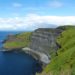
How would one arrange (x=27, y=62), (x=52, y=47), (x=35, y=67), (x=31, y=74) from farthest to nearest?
A: (x=52, y=47) → (x=27, y=62) → (x=35, y=67) → (x=31, y=74)

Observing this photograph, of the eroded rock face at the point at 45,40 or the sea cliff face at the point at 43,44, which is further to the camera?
the eroded rock face at the point at 45,40

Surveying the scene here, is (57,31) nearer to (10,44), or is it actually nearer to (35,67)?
(35,67)

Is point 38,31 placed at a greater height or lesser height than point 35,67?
greater

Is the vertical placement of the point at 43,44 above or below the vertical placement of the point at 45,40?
below

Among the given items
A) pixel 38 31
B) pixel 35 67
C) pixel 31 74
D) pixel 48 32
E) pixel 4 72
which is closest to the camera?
pixel 31 74

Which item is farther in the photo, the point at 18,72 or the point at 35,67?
the point at 35,67

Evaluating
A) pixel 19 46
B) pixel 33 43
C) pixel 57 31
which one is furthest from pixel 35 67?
pixel 19 46

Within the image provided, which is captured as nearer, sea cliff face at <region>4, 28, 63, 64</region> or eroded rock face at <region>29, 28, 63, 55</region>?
sea cliff face at <region>4, 28, 63, 64</region>
